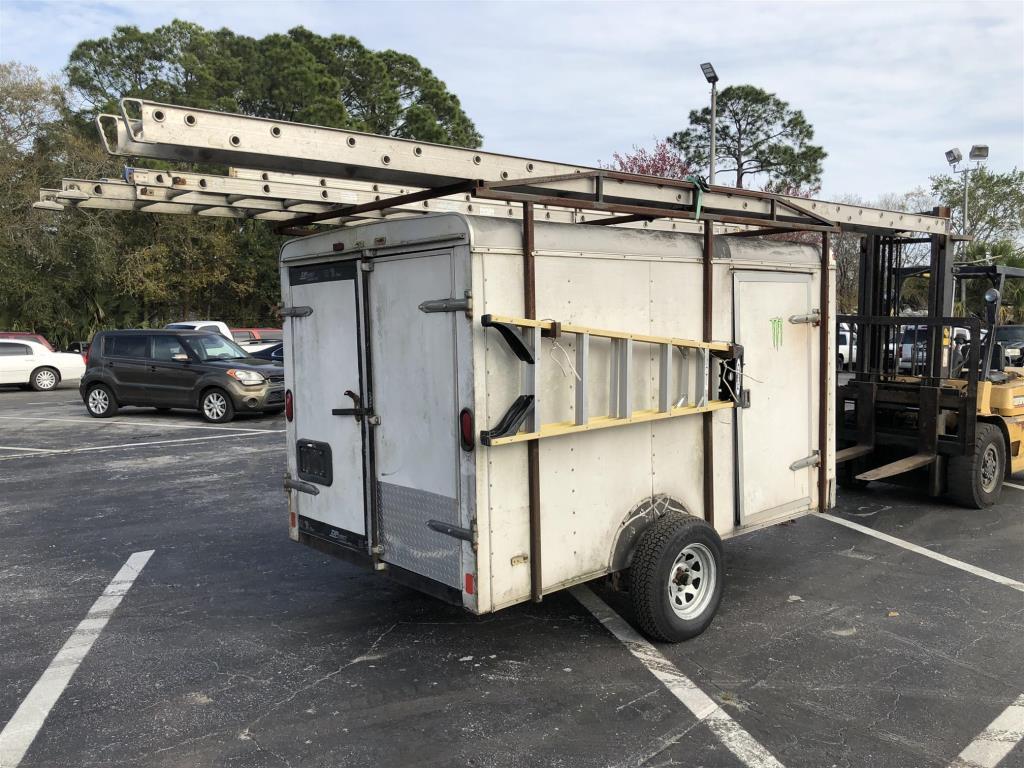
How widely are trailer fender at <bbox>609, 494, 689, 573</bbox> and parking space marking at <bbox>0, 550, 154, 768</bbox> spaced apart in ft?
9.75

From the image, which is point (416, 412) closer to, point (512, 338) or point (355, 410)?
point (355, 410)

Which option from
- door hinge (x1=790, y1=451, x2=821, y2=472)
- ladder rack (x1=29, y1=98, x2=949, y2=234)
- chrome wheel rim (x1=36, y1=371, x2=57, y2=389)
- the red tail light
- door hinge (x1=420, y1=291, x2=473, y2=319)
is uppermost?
ladder rack (x1=29, y1=98, x2=949, y2=234)

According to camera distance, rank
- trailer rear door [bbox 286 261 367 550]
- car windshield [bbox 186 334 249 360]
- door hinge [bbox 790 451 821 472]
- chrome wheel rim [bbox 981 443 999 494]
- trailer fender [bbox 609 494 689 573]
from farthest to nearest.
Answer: car windshield [bbox 186 334 249 360]
chrome wheel rim [bbox 981 443 999 494]
door hinge [bbox 790 451 821 472]
trailer rear door [bbox 286 261 367 550]
trailer fender [bbox 609 494 689 573]

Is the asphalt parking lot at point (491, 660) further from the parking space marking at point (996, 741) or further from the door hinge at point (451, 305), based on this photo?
the door hinge at point (451, 305)

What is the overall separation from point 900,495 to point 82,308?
33.1 meters

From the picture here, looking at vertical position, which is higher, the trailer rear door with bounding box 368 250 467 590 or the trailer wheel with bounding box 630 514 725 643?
the trailer rear door with bounding box 368 250 467 590

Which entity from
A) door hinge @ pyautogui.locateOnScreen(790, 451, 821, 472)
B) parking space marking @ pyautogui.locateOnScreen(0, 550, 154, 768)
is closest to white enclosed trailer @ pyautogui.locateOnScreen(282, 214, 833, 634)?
door hinge @ pyautogui.locateOnScreen(790, 451, 821, 472)

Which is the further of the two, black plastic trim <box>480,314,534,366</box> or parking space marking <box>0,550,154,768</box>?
black plastic trim <box>480,314,534,366</box>

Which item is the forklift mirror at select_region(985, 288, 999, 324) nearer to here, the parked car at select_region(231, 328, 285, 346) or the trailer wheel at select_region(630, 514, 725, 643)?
the trailer wheel at select_region(630, 514, 725, 643)

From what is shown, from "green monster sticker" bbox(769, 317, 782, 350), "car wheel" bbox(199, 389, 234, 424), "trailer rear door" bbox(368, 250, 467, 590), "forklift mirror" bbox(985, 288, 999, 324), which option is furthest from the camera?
"car wheel" bbox(199, 389, 234, 424)

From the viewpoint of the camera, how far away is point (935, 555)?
641 cm

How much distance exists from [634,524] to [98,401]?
541 inches

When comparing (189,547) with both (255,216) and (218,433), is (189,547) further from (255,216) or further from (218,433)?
(218,433)

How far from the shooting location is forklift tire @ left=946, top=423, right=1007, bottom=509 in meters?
7.71
